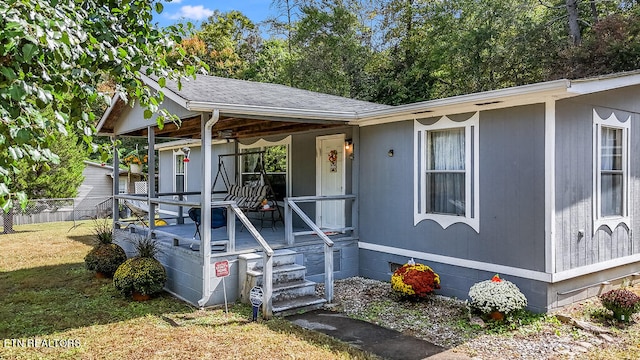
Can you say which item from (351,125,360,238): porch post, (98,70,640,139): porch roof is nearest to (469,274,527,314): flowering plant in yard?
(98,70,640,139): porch roof

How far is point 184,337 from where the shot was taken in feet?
15.9

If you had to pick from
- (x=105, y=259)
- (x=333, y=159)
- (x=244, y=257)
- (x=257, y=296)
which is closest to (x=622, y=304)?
(x=257, y=296)

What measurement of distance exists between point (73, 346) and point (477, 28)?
1665 cm

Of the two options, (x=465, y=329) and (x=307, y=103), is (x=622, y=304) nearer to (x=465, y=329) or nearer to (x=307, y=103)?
(x=465, y=329)

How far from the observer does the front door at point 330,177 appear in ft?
27.5

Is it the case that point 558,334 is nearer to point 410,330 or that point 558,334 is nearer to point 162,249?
point 410,330

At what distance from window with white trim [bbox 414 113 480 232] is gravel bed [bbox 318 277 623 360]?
1.18 meters

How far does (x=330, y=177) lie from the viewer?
8.65 m

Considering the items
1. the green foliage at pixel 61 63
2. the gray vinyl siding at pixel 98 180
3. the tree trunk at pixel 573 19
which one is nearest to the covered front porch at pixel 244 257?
the green foliage at pixel 61 63

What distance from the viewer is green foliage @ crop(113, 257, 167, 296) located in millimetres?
6230

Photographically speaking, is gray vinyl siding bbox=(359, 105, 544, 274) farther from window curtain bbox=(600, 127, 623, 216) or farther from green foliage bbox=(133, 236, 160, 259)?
green foliage bbox=(133, 236, 160, 259)

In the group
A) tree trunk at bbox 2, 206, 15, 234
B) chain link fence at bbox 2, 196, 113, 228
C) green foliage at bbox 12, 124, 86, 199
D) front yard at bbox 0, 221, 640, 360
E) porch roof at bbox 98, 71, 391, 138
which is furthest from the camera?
chain link fence at bbox 2, 196, 113, 228

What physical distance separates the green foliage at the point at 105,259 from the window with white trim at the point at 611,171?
7.45m

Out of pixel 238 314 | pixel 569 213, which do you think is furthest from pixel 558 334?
pixel 238 314
